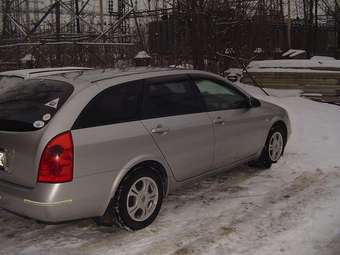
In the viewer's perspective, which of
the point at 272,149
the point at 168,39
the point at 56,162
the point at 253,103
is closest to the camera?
the point at 56,162

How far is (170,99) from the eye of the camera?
4910 mm

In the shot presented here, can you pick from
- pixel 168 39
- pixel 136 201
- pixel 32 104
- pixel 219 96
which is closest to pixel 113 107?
pixel 32 104

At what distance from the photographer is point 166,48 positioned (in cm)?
1502

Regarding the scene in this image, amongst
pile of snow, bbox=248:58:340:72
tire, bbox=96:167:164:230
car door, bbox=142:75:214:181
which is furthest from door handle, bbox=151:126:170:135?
pile of snow, bbox=248:58:340:72

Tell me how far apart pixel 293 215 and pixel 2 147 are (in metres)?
2.83

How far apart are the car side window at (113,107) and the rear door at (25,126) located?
0.24m

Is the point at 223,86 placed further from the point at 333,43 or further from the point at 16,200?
the point at 333,43

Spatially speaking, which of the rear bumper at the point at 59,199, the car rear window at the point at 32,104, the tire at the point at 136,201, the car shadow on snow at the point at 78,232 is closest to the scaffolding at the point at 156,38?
the car rear window at the point at 32,104

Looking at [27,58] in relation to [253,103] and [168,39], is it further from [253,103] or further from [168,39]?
[253,103]

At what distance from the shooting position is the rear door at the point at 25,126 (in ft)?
12.9

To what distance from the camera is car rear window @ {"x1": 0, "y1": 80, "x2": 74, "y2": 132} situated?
13.3ft

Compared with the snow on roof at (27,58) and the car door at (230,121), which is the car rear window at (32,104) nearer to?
the car door at (230,121)

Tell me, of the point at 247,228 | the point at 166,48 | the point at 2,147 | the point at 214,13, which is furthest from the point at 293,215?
the point at 166,48

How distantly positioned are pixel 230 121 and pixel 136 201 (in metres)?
1.68
